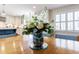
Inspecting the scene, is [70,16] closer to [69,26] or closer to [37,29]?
[69,26]

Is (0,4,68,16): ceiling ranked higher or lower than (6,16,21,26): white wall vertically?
higher

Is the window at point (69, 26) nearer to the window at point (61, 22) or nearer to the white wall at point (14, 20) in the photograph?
the window at point (61, 22)

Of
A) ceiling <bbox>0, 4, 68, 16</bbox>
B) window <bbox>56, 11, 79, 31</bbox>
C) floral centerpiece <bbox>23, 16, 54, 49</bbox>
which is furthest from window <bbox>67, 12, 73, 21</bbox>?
floral centerpiece <bbox>23, 16, 54, 49</bbox>

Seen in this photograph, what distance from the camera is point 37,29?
→ 1.08 metres

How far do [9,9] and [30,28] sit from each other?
36 centimetres

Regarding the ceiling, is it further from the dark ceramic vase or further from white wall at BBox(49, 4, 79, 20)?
the dark ceramic vase

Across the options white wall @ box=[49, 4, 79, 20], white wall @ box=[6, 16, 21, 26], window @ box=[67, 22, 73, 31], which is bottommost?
window @ box=[67, 22, 73, 31]

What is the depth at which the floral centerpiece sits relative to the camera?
1.04m

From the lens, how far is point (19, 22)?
1.25 metres
